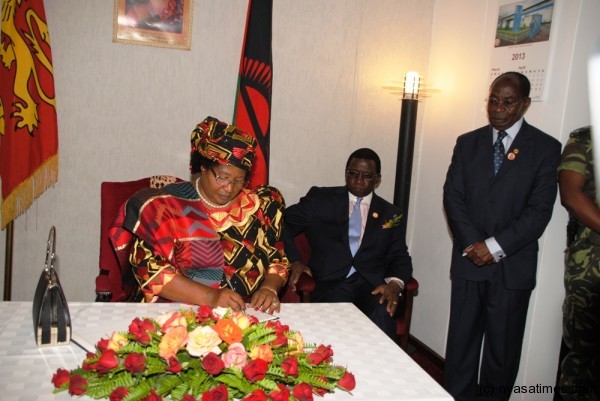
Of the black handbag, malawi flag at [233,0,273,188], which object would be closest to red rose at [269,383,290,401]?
the black handbag

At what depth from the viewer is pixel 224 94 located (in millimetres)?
3803

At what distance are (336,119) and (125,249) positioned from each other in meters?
2.13

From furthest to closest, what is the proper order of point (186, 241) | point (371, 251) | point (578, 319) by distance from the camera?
1. point (371, 251)
2. point (578, 319)
3. point (186, 241)

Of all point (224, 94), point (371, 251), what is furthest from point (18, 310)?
point (224, 94)

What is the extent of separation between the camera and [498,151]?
2957mm

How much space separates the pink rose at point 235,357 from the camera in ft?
3.90

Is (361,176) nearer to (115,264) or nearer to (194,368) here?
(115,264)

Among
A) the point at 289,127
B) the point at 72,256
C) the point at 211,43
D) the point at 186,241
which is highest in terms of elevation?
the point at 211,43

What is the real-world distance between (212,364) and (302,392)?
20cm

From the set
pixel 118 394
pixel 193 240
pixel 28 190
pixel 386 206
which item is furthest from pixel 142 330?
pixel 28 190

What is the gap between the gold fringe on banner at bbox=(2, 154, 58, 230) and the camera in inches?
129

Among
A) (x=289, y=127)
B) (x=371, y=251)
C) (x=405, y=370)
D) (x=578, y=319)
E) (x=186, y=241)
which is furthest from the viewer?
(x=289, y=127)

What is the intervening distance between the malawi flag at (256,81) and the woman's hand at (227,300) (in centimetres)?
158

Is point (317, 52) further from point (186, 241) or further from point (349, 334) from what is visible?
point (349, 334)
